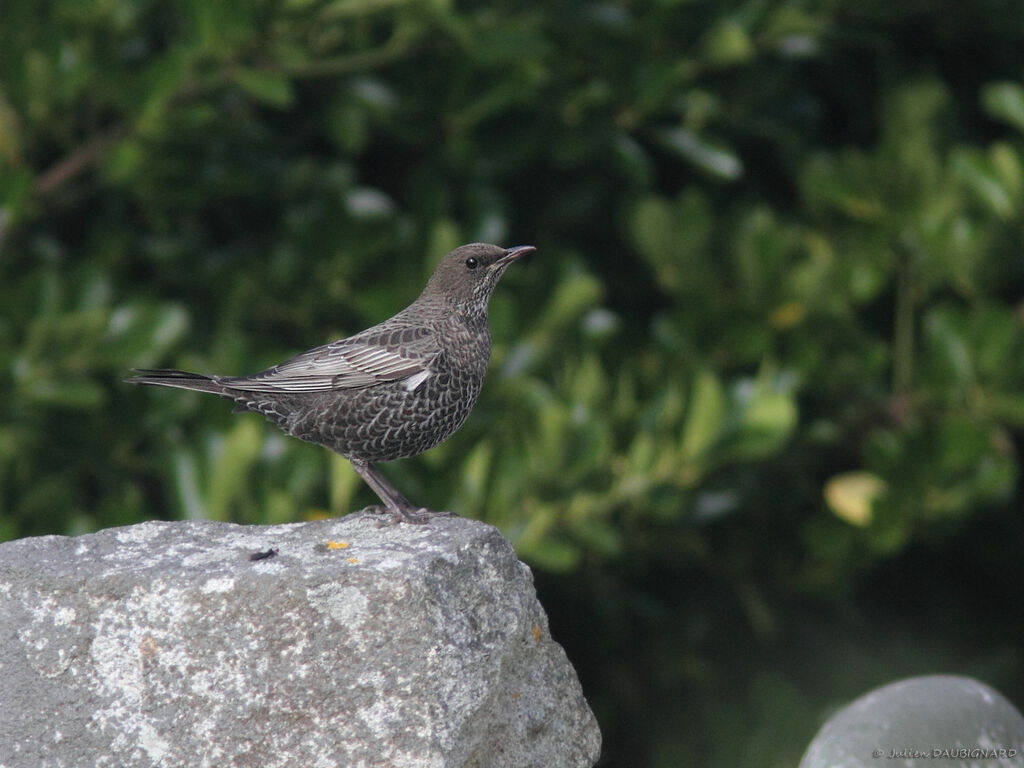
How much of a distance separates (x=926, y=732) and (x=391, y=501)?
161cm

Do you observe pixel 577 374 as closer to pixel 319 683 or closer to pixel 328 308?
pixel 328 308

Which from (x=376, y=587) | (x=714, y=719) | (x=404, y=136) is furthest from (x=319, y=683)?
(x=714, y=719)

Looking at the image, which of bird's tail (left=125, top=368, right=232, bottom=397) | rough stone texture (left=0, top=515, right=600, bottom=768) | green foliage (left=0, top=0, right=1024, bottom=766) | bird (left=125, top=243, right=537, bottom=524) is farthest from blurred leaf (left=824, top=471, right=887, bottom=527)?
bird's tail (left=125, top=368, right=232, bottom=397)

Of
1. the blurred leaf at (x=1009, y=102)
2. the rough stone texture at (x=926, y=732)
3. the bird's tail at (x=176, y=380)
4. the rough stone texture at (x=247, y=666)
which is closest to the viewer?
the rough stone texture at (x=247, y=666)

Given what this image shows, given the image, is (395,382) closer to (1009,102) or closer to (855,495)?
(855,495)

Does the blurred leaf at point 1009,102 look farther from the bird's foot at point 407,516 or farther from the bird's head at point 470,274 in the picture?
the bird's foot at point 407,516

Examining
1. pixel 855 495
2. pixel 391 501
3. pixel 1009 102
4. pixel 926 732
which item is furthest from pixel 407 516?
pixel 1009 102

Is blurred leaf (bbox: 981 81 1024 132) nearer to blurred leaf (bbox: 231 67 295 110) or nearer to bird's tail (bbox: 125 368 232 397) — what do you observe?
blurred leaf (bbox: 231 67 295 110)

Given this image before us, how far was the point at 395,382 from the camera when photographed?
312cm

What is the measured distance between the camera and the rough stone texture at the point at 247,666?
2697 millimetres

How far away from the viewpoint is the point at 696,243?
5.08 meters

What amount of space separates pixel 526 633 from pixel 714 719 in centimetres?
317

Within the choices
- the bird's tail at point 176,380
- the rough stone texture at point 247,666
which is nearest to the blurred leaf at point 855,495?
the rough stone texture at point 247,666

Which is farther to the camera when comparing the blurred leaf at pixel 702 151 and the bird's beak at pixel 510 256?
the blurred leaf at pixel 702 151
